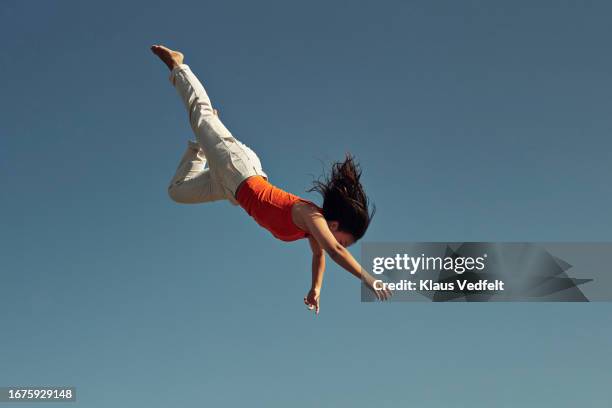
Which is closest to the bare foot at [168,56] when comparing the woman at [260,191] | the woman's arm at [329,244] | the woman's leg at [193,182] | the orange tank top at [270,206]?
the woman at [260,191]

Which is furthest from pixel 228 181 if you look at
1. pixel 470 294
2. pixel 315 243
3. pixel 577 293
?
pixel 577 293

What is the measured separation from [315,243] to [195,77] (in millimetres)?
3174

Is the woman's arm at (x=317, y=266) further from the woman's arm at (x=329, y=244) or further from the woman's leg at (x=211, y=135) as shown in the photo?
the woman's leg at (x=211, y=135)

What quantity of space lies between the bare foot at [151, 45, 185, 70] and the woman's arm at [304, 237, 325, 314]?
3.50m

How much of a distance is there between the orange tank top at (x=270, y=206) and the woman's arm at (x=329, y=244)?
0.99ft

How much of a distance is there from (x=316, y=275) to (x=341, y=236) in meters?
1.02

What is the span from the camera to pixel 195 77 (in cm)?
1152

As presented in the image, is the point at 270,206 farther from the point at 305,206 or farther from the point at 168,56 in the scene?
the point at 168,56

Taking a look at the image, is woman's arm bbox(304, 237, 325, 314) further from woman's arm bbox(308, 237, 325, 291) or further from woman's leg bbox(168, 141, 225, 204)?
woman's leg bbox(168, 141, 225, 204)

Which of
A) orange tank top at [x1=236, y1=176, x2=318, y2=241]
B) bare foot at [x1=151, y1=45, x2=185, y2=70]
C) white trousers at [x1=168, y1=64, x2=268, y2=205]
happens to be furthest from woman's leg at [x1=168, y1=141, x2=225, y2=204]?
bare foot at [x1=151, y1=45, x2=185, y2=70]

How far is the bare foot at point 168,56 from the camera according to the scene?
1155cm

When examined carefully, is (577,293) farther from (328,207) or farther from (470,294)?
(328,207)

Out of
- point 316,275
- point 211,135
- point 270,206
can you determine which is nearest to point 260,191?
point 270,206

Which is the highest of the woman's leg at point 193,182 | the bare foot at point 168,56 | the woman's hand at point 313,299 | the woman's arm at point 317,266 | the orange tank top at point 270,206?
the bare foot at point 168,56
